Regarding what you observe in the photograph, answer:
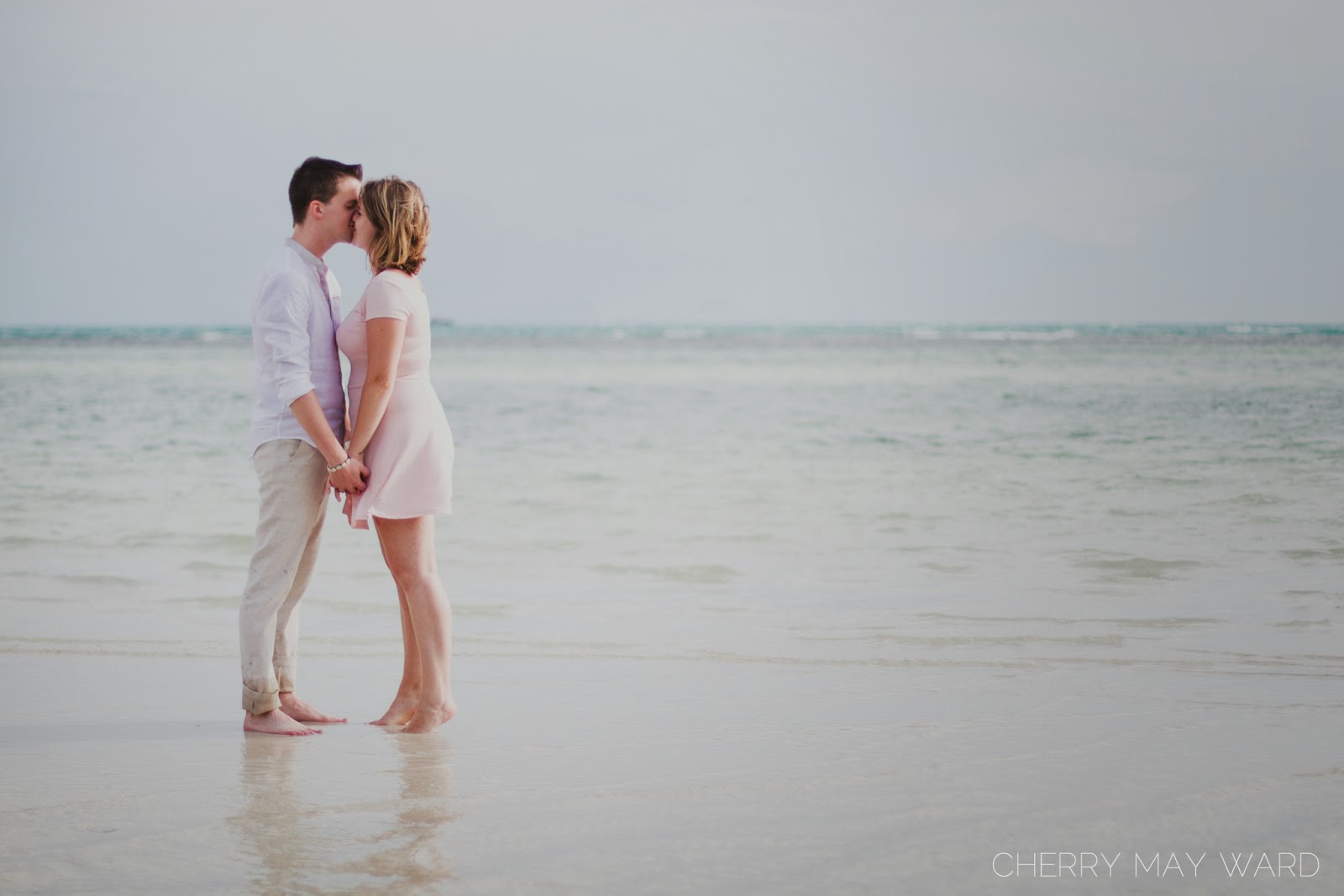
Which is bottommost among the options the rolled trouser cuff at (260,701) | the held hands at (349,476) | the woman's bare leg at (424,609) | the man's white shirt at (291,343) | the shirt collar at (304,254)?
the rolled trouser cuff at (260,701)

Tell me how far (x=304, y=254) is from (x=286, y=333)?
0.94ft

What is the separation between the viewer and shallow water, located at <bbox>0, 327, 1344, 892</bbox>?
299 centimetres

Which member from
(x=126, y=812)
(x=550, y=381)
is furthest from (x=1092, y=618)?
(x=550, y=381)

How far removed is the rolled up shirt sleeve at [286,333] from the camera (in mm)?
3523

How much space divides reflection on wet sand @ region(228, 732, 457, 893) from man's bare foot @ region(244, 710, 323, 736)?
0.03 m

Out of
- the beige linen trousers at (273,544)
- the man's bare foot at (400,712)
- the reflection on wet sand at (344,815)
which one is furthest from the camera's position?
the man's bare foot at (400,712)

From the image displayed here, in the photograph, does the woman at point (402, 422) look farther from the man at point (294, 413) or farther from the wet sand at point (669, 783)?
the wet sand at point (669, 783)

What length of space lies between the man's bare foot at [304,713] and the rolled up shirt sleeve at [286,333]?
0.97 metres

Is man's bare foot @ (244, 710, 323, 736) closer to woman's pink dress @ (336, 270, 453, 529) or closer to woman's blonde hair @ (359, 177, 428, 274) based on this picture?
woman's pink dress @ (336, 270, 453, 529)

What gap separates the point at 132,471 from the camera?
1100cm

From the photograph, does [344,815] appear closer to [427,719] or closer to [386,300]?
[427,719]

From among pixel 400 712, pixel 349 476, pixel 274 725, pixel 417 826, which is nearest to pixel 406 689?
pixel 400 712

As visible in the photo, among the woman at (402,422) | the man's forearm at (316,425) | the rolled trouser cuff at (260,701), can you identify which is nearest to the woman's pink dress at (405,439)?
the woman at (402,422)

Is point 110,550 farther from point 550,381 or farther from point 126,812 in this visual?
point 550,381
